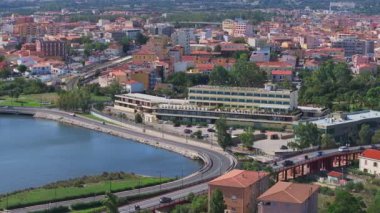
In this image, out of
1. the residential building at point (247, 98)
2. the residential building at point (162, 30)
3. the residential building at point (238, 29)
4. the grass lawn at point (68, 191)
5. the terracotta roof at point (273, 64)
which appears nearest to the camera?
the grass lawn at point (68, 191)

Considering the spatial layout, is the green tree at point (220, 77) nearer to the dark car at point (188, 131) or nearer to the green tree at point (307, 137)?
the dark car at point (188, 131)

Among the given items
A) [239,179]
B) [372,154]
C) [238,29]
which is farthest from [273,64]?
[239,179]

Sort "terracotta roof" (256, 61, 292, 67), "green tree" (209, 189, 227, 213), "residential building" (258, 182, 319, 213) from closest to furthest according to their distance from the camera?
"residential building" (258, 182, 319, 213) → "green tree" (209, 189, 227, 213) → "terracotta roof" (256, 61, 292, 67)

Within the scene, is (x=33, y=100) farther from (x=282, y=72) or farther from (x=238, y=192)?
(x=238, y=192)

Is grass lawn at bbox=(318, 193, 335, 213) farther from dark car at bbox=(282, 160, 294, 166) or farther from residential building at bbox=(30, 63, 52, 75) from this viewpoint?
residential building at bbox=(30, 63, 52, 75)

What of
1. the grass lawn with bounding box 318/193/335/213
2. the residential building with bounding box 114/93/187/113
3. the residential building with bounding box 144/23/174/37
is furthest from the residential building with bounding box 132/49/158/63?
the grass lawn with bounding box 318/193/335/213

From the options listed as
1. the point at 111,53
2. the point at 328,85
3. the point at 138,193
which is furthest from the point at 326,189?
the point at 111,53

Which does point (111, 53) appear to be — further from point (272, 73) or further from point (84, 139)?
point (84, 139)

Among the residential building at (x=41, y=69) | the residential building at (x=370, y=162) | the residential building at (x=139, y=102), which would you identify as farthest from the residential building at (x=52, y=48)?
the residential building at (x=370, y=162)
